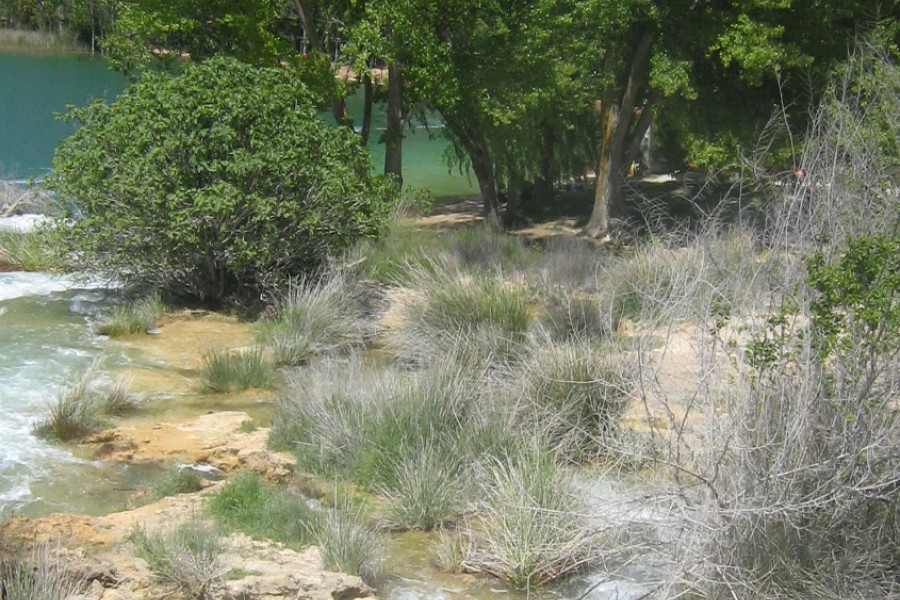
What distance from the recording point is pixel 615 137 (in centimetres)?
1755

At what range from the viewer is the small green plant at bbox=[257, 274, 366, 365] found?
1035cm

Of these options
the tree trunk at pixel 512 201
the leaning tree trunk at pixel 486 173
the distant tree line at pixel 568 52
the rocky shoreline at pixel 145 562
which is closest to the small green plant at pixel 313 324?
the rocky shoreline at pixel 145 562

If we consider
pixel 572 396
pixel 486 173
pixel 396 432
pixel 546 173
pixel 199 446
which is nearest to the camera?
pixel 396 432

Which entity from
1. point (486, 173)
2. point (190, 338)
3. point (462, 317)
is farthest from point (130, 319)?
point (486, 173)

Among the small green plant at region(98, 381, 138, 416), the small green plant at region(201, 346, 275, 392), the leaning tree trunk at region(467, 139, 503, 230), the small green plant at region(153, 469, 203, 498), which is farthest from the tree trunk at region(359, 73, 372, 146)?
the small green plant at region(153, 469, 203, 498)

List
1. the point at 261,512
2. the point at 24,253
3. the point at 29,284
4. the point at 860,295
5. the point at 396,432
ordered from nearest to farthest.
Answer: the point at 860,295 < the point at 261,512 < the point at 396,432 < the point at 29,284 < the point at 24,253

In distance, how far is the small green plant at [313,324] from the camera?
34.0 ft

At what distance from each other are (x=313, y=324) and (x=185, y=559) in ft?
17.6

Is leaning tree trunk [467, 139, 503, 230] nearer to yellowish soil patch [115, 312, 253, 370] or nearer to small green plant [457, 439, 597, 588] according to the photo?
yellowish soil patch [115, 312, 253, 370]

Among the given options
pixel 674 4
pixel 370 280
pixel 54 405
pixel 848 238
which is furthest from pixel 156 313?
pixel 674 4

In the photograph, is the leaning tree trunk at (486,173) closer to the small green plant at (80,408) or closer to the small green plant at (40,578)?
the small green plant at (80,408)

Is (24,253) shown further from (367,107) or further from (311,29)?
(367,107)

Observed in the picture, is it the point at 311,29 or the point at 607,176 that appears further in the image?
the point at 607,176

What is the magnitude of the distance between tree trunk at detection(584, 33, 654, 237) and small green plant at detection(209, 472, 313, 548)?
37.8 ft
